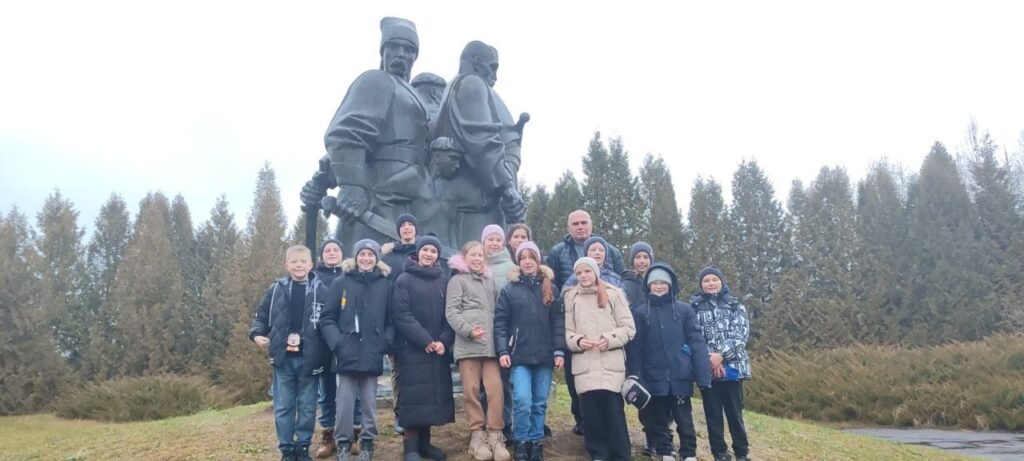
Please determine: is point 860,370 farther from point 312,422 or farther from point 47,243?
point 47,243

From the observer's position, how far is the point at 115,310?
83.7ft

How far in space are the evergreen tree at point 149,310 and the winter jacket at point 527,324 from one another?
69.5 feet

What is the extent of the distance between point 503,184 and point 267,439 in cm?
320

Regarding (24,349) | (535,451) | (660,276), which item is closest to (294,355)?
(535,451)

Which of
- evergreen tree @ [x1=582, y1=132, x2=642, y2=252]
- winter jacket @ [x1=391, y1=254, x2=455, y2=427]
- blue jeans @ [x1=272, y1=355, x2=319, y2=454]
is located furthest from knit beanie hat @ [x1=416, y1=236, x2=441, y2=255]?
evergreen tree @ [x1=582, y1=132, x2=642, y2=252]

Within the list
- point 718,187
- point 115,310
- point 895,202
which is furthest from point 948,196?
point 115,310

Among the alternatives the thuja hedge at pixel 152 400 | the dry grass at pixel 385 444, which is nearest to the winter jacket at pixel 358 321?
the dry grass at pixel 385 444

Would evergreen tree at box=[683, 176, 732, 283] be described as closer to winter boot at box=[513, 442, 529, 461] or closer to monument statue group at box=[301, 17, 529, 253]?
monument statue group at box=[301, 17, 529, 253]

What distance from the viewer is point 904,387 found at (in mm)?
14086

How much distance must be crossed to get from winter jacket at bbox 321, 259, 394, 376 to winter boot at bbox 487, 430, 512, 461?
94 centimetres

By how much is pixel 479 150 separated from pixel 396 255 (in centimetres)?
164

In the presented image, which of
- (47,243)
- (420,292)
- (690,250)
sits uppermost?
(47,243)

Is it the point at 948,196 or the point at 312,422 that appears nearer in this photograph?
the point at 312,422

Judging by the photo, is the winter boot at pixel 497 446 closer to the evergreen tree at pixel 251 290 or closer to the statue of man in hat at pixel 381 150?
the statue of man in hat at pixel 381 150
